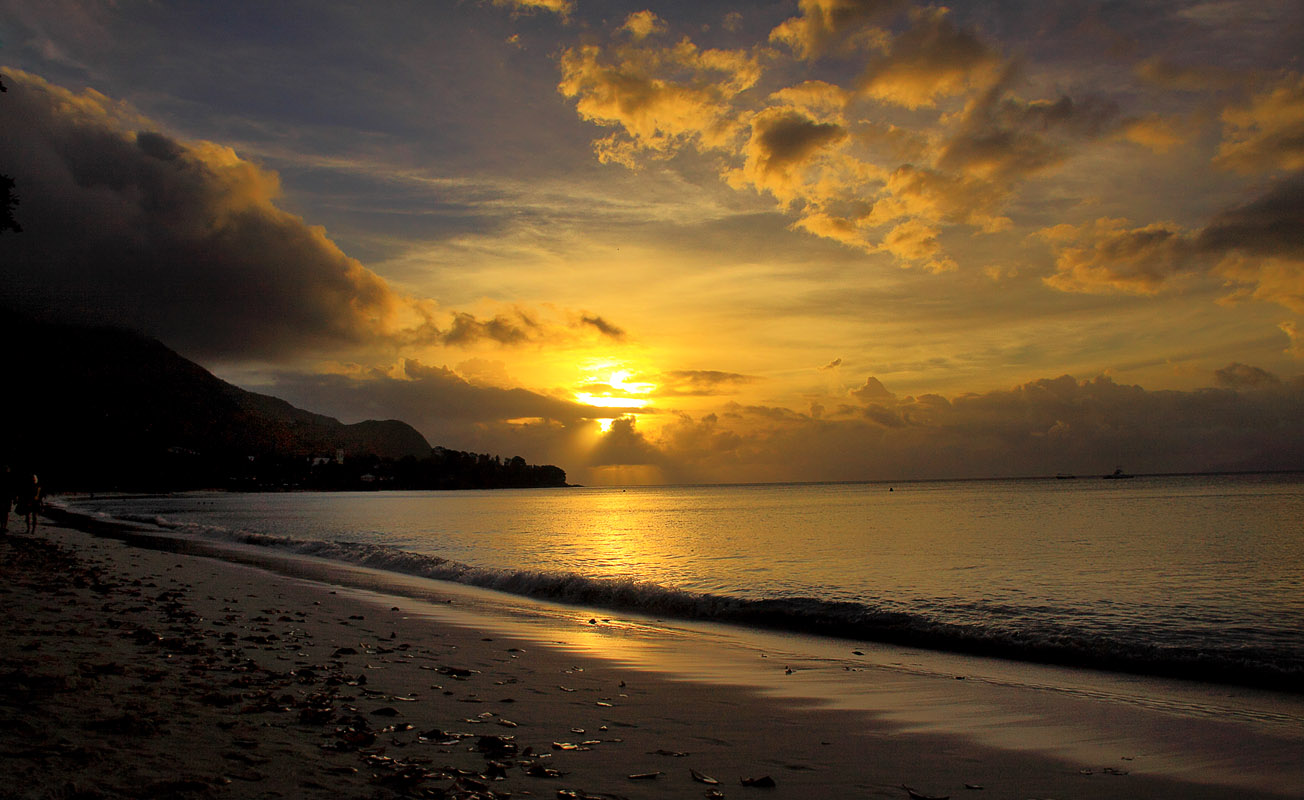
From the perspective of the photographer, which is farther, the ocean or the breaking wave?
the ocean

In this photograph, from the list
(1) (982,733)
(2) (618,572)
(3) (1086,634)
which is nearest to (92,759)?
(1) (982,733)

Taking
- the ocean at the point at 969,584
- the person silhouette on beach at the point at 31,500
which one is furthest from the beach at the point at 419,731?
the person silhouette on beach at the point at 31,500

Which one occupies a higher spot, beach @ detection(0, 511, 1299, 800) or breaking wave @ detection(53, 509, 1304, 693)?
beach @ detection(0, 511, 1299, 800)

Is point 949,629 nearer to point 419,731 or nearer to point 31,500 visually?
point 419,731

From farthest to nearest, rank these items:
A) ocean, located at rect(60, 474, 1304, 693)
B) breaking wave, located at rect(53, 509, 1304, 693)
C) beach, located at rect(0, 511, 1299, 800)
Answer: ocean, located at rect(60, 474, 1304, 693), breaking wave, located at rect(53, 509, 1304, 693), beach, located at rect(0, 511, 1299, 800)

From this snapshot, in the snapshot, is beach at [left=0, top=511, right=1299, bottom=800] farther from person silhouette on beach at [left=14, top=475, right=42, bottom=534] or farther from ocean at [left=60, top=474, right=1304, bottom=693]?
person silhouette on beach at [left=14, top=475, right=42, bottom=534]

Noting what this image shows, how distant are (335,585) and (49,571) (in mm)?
6975

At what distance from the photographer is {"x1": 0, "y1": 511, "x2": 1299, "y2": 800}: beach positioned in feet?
16.7

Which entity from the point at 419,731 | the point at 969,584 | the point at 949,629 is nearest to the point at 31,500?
the point at 419,731

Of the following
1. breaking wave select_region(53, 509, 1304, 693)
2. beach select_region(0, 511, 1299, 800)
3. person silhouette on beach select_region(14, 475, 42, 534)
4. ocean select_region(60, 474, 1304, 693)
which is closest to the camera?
beach select_region(0, 511, 1299, 800)

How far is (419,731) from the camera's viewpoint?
6.43 m

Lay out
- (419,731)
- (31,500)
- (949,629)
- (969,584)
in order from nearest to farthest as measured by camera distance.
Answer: (419,731), (949,629), (969,584), (31,500)

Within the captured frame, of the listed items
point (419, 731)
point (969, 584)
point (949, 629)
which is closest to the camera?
point (419, 731)

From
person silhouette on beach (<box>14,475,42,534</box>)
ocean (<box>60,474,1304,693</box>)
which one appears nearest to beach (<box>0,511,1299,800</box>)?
ocean (<box>60,474,1304,693</box>)
